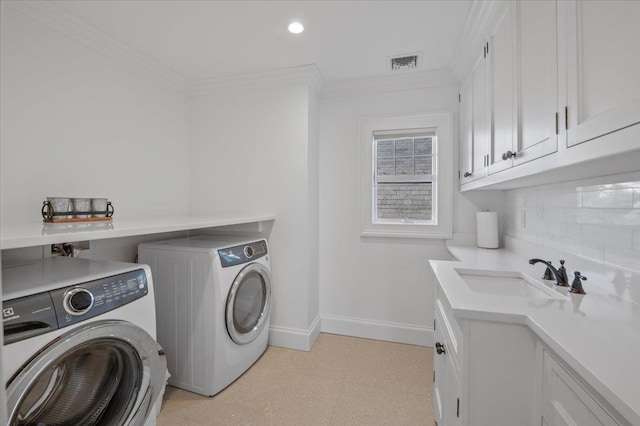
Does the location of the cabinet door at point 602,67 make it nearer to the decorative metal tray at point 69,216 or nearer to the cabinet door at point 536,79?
the cabinet door at point 536,79

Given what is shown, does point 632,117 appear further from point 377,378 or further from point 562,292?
point 377,378

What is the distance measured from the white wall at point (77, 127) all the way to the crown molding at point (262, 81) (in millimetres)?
300

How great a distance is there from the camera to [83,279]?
1.16 metres

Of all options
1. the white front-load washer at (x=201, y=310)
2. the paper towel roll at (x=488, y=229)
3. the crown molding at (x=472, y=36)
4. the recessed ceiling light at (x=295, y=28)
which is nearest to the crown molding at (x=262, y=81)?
the recessed ceiling light at (x=295, y=28)

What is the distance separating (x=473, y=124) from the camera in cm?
199

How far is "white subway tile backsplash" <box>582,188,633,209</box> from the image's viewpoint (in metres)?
1.10

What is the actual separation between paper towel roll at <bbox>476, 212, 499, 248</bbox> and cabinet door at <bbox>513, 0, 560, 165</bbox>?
1065mm

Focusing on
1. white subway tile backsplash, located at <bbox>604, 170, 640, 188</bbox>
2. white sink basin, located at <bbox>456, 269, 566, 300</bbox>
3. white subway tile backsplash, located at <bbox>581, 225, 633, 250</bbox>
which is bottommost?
white sink basin, located at <bbox>456, 269, 566, 300</bbox>

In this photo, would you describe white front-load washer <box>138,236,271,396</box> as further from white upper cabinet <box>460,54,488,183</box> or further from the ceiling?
white upper cabinet <box>460,54,488,183</box>

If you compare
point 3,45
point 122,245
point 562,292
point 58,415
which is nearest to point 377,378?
point 562,292

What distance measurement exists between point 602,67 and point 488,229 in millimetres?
1625

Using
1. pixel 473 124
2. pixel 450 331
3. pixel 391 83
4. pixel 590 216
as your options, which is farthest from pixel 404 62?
pixel 450 331

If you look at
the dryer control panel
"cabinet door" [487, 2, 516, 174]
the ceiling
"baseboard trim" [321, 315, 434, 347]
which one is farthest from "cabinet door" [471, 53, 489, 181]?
the dryer control panel

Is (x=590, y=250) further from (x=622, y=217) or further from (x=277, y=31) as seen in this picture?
(x=277, y=31)
